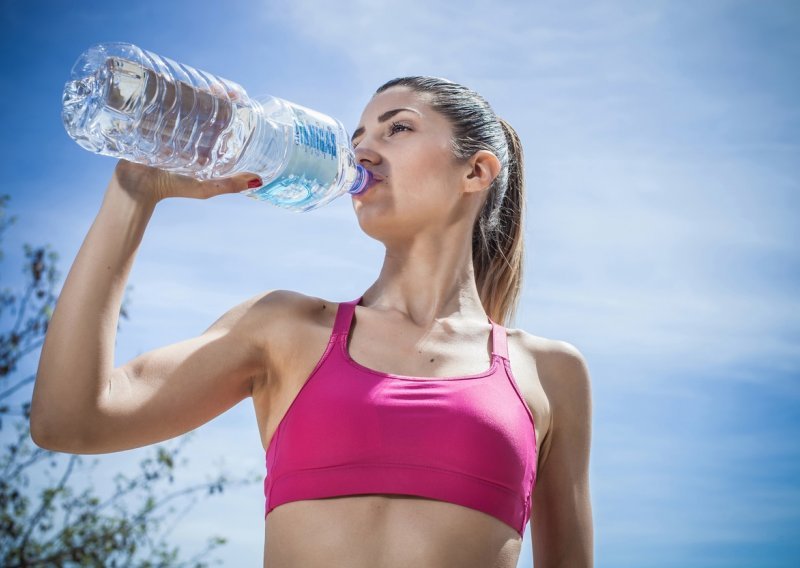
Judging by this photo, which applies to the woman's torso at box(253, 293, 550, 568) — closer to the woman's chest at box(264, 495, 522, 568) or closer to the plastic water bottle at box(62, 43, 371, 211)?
→ the woman's chest at box(264, 495, 522, 568)

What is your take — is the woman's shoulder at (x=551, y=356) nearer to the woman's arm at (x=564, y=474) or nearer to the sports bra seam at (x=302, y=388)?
the woman's arm at (x=564, y=474)

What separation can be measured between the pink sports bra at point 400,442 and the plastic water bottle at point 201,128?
1.53ft

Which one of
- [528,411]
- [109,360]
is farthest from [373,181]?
[109,360]

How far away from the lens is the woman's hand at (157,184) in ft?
5.94

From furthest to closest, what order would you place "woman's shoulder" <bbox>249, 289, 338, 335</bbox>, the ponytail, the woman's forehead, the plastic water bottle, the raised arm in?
1. the ponytail
2. the woman's forehead
3. "woman's shoulder" <bbox>249, 289, 338, 335</bbox>
4. the plastic water bottle
5. the raised arm

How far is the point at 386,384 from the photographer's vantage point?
1954 mm

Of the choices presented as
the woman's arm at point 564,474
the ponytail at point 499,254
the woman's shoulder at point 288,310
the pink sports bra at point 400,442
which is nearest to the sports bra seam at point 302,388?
the pink sports bra at point 400,442

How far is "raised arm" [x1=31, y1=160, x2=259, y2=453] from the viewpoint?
1.75 m

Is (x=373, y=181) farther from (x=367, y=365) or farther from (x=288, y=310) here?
(x=367, y=365)

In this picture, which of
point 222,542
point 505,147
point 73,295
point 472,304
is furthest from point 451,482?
point 222,542

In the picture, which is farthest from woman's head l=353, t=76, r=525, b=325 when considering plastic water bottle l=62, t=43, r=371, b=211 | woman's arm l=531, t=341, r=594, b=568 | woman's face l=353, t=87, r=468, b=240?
woman's arm l=531, t=341, r=594, b=568

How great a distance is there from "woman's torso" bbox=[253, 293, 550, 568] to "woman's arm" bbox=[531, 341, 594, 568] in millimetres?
77

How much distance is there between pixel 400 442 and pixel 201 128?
Result: 0.85 m

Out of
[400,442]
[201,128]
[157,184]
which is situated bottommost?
[400,442]
